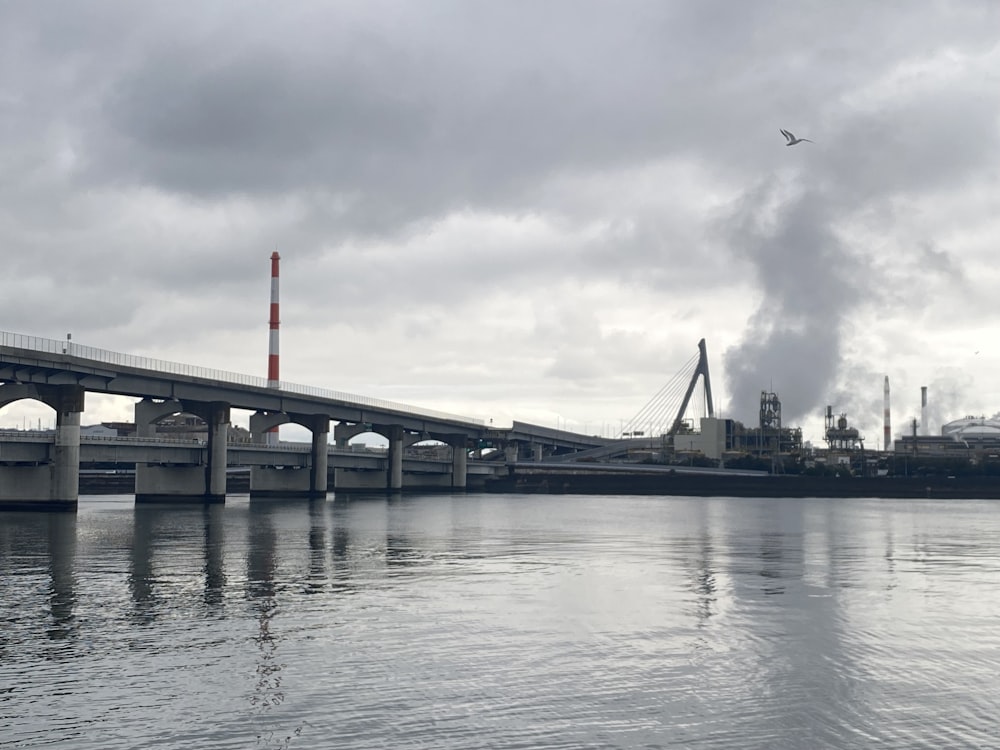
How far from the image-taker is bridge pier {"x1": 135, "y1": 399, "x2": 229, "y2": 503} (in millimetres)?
131125

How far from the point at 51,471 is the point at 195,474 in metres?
28.0

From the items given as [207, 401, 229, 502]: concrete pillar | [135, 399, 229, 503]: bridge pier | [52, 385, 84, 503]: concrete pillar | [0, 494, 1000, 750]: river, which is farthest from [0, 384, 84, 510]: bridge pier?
[0, 494, 1000, 750]: river

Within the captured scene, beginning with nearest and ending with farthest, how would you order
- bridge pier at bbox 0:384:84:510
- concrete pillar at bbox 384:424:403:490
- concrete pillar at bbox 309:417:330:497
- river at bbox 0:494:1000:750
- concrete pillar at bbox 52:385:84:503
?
river at bbox 0:494:1000:750 < concrete pillar at bbox 52:385:84:503 < bridge pier at bbox 0:384:84:510 < concrete pillar at bbox 309:417:330:497 < concrete pillar at bbox 384:424:403:490

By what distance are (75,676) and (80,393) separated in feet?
281

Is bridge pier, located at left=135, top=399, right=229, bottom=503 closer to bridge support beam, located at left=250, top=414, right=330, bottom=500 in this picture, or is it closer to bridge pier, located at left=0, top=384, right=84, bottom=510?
bridge pier, located at left=0, top=384, right=84, bottom=510

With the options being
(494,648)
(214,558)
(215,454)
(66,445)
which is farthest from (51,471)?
(494,648)

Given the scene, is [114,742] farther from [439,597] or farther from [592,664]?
[439,597]

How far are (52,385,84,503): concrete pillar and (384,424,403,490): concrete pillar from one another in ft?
285

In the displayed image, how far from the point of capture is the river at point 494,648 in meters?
22.7

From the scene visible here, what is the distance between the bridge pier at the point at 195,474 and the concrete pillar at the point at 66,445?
80.6 feet

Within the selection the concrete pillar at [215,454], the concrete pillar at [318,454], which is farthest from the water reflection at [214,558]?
the concrete pillar at [318,454]

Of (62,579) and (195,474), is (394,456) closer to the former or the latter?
(195,474)

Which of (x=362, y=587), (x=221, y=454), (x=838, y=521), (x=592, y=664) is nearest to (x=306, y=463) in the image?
(x=221, y=454)

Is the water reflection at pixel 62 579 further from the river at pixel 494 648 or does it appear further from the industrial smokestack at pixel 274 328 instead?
the industrial smokestack at pixel 274 328
